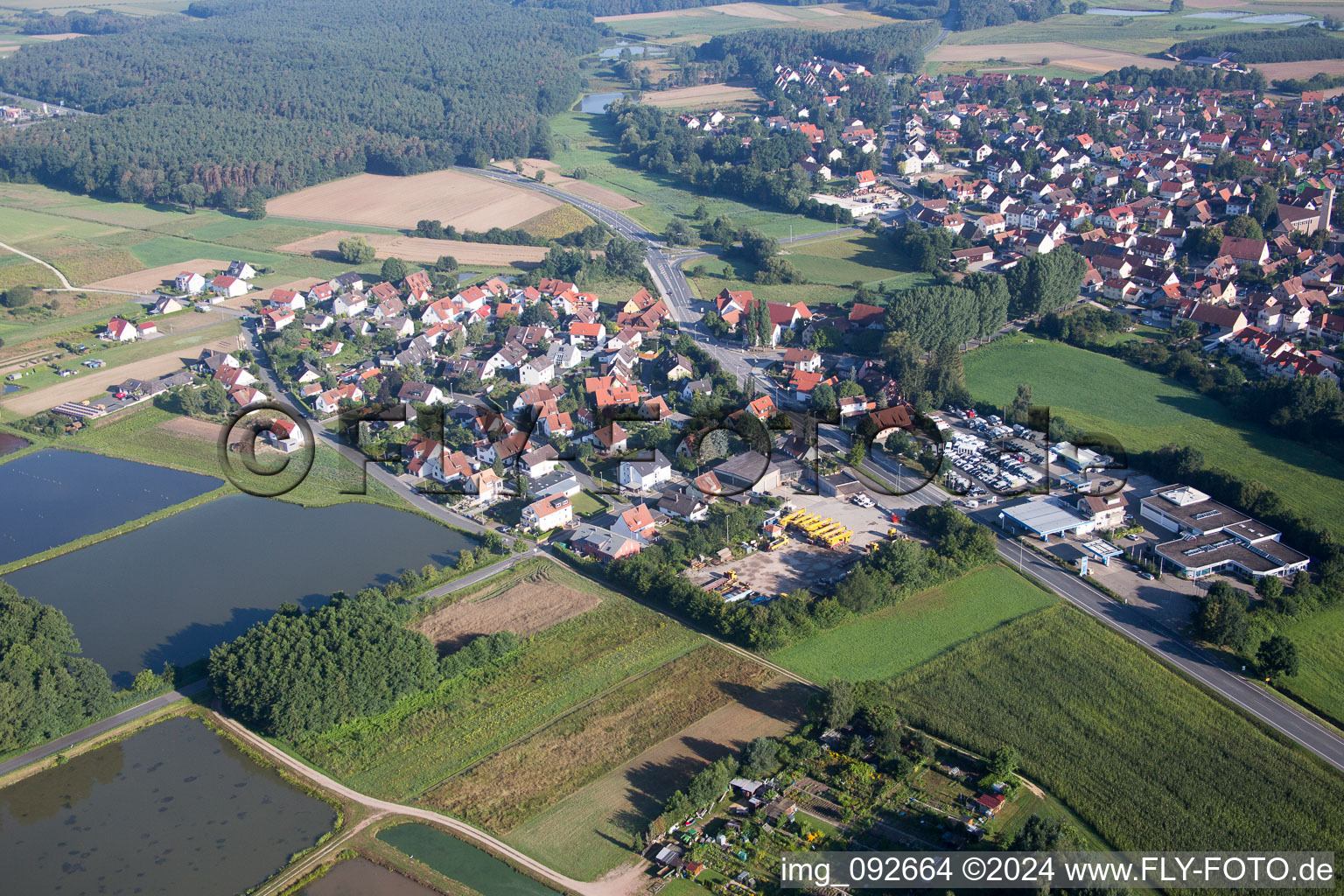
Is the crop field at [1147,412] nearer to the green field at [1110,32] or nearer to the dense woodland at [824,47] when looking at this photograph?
the dense woodland at [824,47]

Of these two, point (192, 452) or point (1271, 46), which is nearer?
point (192, 452)

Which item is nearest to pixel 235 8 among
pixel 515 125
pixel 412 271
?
pixel 515 125

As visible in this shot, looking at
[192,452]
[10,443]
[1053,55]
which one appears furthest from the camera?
[1053,55]

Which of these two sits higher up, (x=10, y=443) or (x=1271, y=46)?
(x=1271, y=46)

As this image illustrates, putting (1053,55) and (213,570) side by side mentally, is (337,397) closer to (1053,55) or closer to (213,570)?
(213,570)

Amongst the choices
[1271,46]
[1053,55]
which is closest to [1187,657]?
[1271,46]

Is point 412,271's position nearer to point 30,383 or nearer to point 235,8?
point 30,383

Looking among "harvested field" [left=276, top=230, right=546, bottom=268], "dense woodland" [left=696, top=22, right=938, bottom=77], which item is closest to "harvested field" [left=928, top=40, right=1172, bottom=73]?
"dense woodland" [left=696, top=22, right=938, bottom=77]
